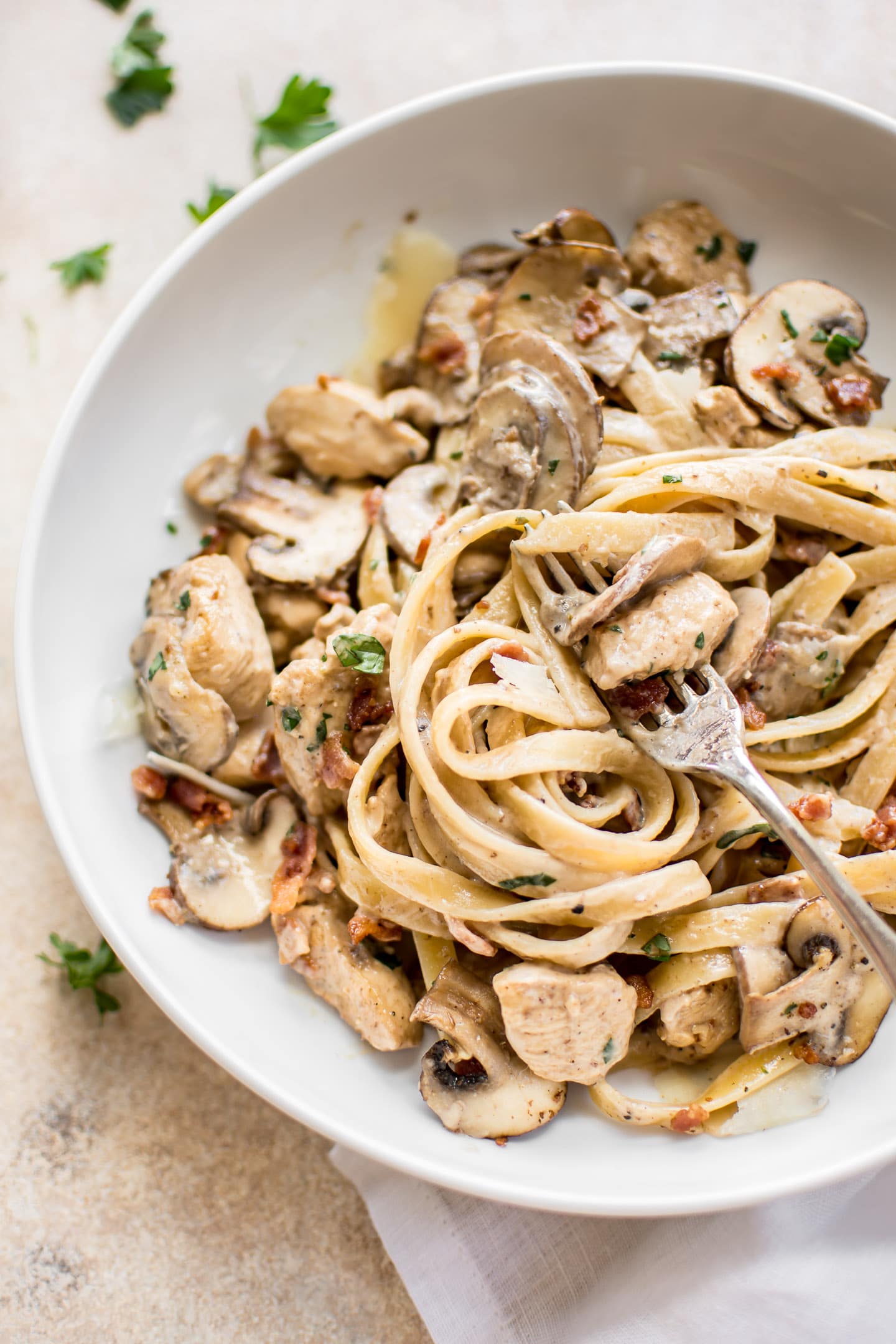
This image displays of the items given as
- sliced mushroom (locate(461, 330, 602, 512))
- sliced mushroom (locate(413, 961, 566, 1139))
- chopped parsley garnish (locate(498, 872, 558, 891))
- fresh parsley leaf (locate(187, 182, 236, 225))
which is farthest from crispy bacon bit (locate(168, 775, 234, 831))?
fresh parsley leaf (locate(187, 182, 236, 225))

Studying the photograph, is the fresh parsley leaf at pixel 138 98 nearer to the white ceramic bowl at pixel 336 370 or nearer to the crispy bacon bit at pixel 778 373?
the white ceramic bowl at pixel 336 370

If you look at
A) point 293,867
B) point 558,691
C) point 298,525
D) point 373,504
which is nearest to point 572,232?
point 373,504

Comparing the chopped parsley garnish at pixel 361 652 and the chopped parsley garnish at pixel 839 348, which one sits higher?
the chopped parsley garnish at pixel 839 348

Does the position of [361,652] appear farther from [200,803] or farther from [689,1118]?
[689,1118]

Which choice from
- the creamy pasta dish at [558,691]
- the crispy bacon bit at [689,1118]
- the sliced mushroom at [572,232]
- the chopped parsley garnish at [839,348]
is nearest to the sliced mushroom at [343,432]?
the creamy pasta dish at [558,691]

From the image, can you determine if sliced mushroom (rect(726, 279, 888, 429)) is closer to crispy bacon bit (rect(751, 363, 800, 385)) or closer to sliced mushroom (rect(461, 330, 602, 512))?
crispy bacon bit (rect(751, 363, 800, 385))

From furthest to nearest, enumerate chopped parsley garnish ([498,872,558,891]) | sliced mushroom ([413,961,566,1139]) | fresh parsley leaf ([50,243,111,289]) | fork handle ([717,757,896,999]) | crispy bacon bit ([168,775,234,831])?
fresh parsley leaf ([50,243,111,289])
crispy bacon bit ([168,775,234,831])
sliced mushroom ([413,961,566,1139])
chopped parsley garnish ([498,872,558,891])
fork handle ([717,757,896,999])

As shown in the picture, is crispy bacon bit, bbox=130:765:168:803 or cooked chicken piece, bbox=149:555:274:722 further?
crispy bacon bit, bbox=130:765:168:803

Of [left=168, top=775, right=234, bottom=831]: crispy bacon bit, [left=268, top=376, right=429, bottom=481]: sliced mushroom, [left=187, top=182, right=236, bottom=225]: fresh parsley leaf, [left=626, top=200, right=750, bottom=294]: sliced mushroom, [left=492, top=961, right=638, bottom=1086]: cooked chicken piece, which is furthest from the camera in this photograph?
[left=187, top=182, right=236, bottom=225]: fresh parsley leaf
